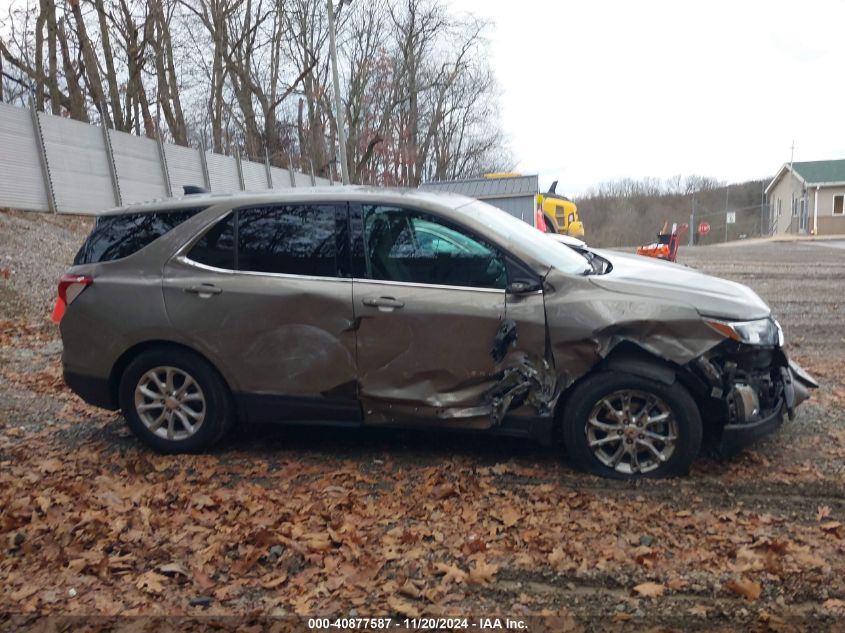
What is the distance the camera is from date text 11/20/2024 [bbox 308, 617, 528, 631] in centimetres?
291

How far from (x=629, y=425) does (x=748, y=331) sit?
0.86 metres

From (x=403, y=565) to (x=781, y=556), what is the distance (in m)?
1.74

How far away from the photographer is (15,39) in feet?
93.5

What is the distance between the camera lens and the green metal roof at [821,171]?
154 feet

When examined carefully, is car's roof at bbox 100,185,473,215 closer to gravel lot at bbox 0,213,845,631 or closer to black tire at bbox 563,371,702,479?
black tire at bbox 563,371,702,479

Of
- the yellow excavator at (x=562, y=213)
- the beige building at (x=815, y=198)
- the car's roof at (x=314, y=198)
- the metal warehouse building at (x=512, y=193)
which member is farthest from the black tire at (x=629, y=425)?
the beige building at (x=815, y=198)

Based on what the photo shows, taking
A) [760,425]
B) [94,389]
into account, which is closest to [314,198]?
[94,389]

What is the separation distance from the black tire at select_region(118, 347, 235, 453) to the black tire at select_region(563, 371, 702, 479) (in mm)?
2234

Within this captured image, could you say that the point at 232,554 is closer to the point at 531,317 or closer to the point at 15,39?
the point at 531,317

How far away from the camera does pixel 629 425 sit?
4188 millimetres

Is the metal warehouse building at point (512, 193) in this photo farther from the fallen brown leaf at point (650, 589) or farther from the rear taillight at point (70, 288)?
the fallen brown leaf at point (650, 589)

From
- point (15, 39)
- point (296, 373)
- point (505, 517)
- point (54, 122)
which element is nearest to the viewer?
point (505, 517)

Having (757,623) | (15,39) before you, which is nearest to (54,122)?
(15,39)

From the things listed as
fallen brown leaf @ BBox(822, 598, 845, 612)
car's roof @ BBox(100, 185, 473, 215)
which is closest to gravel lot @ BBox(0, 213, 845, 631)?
fallen brown leaf @ BBox(822, 598, 845, 612)
